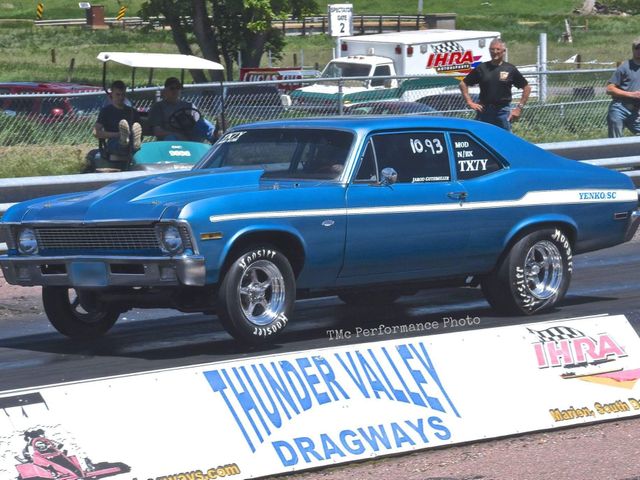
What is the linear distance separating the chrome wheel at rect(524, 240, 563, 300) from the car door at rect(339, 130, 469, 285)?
59 cm

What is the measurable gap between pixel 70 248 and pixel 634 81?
9.33 m

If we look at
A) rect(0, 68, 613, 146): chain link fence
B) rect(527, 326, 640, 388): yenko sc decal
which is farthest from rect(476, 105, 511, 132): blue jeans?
rect(527, 326, 640, 388): yenko sc decal

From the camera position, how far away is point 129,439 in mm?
5367

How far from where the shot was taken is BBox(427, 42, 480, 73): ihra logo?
34.7m

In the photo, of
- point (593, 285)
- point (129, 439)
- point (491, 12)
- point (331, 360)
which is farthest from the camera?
point (491, 12)

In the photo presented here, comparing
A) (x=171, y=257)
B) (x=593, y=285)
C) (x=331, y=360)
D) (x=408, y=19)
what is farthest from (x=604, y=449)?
(x=408, y=19)

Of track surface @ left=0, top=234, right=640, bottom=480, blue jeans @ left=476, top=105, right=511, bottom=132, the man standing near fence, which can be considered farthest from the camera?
the man standing near fence

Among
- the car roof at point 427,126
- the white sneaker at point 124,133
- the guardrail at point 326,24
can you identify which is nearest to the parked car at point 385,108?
the white sneaker at point 124,133

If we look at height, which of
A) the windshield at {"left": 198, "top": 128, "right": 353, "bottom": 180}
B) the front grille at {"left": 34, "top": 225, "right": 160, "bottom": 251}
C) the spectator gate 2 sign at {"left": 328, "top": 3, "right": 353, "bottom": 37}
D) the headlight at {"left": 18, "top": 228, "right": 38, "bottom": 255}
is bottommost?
the spectator gate 2 sign at {"left": 328, "top": 3, "right": 353, "bottom": 37}

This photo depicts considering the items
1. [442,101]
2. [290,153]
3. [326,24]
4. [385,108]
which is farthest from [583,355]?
[326,24]

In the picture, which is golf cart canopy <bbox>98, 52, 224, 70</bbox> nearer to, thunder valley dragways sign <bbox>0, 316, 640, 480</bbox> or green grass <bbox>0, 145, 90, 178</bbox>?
green grass <bbox>0, 145, 90, 178</bbox>

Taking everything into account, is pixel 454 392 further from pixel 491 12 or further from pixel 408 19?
pixel 491 12

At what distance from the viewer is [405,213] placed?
8430 mm

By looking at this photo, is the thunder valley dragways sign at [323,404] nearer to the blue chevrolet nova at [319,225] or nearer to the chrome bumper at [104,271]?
the chrome bumper at [104,271]
